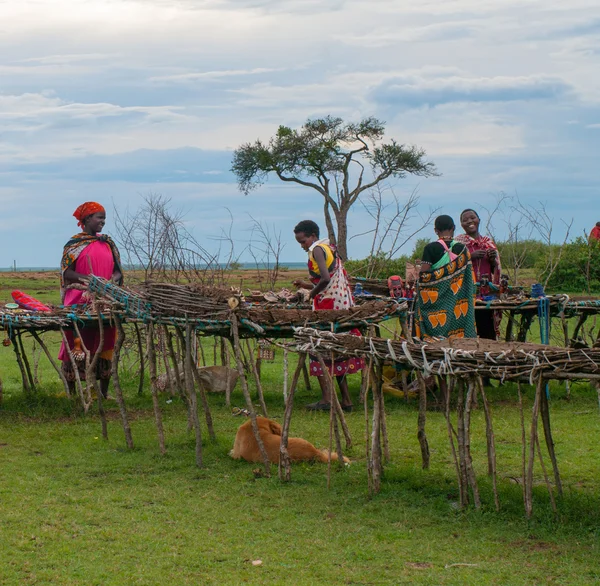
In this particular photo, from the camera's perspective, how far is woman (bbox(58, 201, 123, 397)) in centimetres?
912

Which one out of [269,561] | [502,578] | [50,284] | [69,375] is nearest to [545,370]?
[502,578]

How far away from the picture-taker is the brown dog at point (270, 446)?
6688 millimetres

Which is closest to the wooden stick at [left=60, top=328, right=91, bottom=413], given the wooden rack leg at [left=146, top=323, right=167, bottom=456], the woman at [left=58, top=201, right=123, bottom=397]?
the woman at [left=58, top=201, right=123, bottom=397]

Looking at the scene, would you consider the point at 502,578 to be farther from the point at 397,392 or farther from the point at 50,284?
the point at 50,284

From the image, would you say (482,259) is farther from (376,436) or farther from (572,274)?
(572,274)

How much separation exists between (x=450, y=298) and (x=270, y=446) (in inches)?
102

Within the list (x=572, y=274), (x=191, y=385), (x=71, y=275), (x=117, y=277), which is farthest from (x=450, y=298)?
(x=572, y=274)

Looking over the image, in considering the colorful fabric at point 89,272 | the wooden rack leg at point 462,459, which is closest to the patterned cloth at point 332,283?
the colorful fabric at point 89,272

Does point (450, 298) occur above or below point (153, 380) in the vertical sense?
above

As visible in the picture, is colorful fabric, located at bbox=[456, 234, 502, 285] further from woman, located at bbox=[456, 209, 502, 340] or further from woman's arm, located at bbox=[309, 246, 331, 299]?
woman's arm, located at bbox=[309, 246, 331, 299]

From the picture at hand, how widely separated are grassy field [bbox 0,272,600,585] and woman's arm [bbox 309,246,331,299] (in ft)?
4.43

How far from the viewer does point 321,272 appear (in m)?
7.75

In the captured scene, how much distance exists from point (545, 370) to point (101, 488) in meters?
3.30

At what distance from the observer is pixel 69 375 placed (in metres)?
9.41
